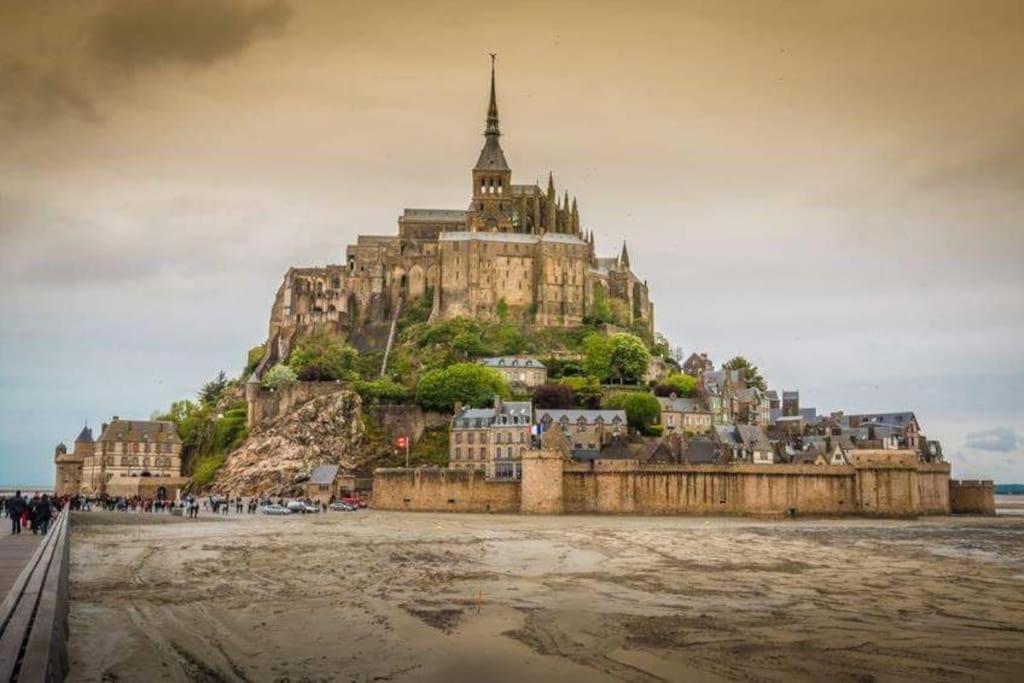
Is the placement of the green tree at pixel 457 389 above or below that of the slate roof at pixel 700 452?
above

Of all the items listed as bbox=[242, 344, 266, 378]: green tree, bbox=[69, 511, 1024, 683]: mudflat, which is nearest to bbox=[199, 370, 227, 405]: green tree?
bbox=[242, 344, 266, 378]: green tree

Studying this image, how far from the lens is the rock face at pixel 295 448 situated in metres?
69.9

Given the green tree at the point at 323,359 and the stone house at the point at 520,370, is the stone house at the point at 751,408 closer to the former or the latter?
the stone house at the point at 520,370

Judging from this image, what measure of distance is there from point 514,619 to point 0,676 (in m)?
12.8

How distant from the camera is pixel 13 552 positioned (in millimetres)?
23953

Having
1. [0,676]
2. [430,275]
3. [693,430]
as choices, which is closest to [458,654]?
[0,676]

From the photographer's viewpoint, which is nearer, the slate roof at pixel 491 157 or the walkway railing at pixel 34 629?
the walkway railing at pixel 34 629

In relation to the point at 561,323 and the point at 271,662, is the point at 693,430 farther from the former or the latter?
the point at 271,662

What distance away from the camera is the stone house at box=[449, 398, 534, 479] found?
2608 inches

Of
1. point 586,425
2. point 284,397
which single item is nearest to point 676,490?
point 586,425

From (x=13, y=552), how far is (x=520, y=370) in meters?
58.3

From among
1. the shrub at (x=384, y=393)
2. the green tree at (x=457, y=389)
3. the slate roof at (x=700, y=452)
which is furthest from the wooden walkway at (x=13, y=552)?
the shrub at (x=384, y=393)

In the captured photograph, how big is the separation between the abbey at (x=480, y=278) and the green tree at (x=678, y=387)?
12.1 m

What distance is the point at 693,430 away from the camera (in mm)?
74375
